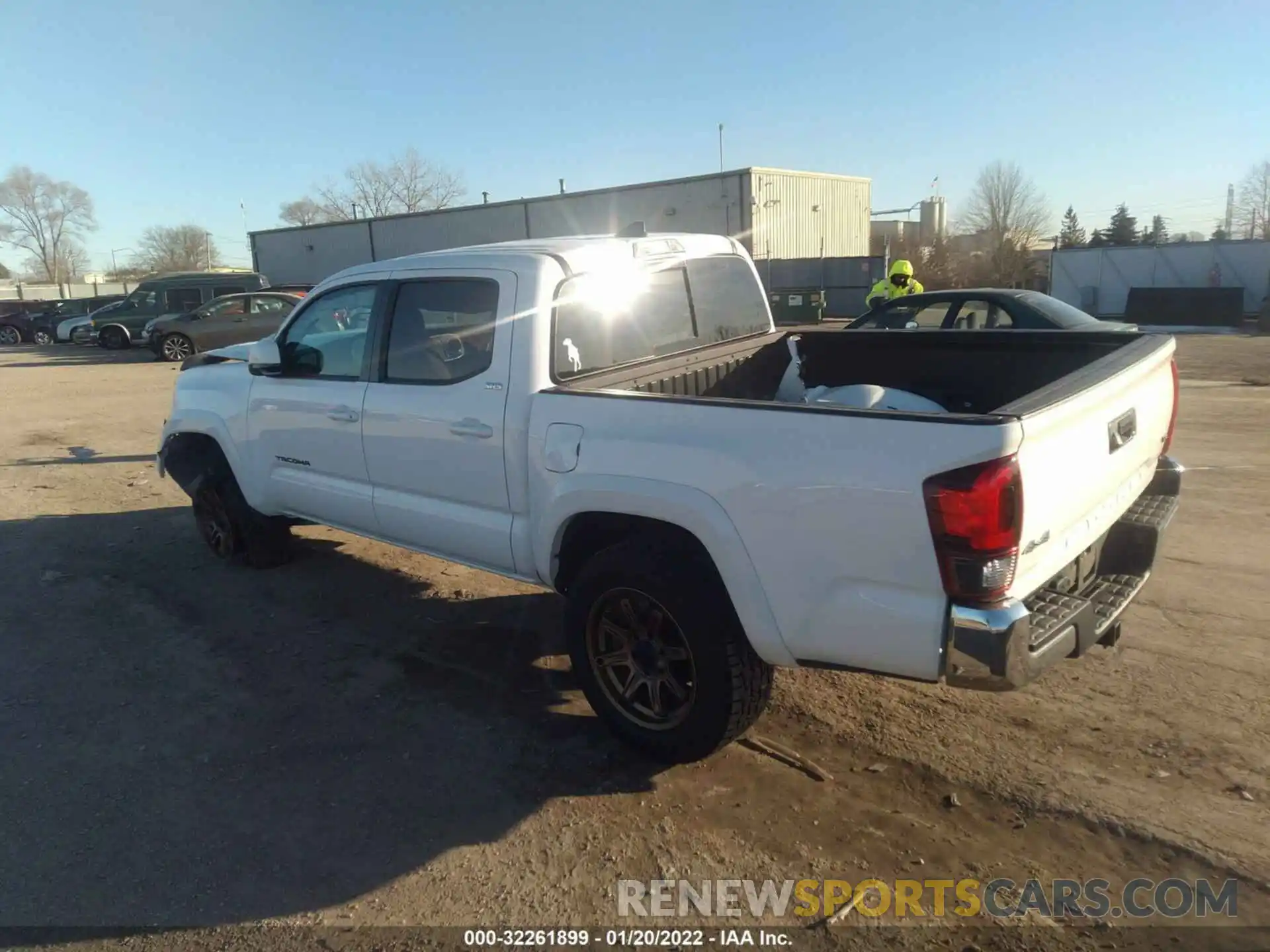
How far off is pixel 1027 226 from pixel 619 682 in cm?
5866

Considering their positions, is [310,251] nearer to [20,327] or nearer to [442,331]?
[20,327]

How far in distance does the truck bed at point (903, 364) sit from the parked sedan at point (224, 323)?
62.3 ft

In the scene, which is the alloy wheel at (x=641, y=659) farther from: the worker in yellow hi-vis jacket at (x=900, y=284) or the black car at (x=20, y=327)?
the black car at (x=20, y=327)

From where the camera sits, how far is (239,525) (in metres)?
5.89

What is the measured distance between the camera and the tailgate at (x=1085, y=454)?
258cm

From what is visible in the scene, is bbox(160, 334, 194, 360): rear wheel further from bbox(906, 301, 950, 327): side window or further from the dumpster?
bbox(906, 301, 950, 327): side window

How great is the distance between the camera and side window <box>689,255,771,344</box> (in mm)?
4688

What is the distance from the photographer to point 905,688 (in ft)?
13.4

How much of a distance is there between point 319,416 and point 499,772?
7.67ft

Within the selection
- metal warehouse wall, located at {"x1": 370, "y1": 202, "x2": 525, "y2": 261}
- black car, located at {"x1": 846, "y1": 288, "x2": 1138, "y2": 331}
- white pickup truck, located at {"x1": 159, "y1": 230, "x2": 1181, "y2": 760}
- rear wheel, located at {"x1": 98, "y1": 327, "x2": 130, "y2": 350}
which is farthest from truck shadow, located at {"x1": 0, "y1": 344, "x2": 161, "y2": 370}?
white pickup truck, located at {"x1": 159, "y1": 230, "x2": 1181, "y2": 760}

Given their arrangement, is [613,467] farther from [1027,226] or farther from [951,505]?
[1027,226]

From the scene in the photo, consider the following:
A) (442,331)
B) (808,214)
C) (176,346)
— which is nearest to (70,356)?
(176,346)

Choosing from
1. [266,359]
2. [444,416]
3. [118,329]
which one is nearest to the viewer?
[444,416]

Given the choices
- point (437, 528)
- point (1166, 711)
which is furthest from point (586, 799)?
point (1166, 711)
